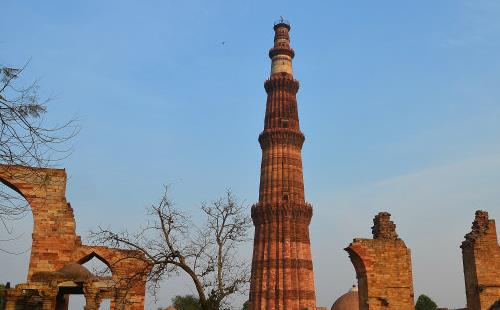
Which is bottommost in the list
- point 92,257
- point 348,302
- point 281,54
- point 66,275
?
point 66,275

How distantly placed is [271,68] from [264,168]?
570 cm

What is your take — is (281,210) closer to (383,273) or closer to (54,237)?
(383,273)

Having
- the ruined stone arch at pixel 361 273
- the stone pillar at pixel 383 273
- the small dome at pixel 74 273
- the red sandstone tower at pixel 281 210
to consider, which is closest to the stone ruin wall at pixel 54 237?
the small dome at pixel 74 273

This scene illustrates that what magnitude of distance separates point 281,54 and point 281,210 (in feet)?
28.3

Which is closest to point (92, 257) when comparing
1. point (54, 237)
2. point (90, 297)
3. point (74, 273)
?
point (54, 237)

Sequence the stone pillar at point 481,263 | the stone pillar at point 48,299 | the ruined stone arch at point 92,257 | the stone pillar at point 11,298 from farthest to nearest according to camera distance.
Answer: the ruined stone arch at point 92,257 < the stone pillar at point 481,263 < the stone pillar at point 11,298 < the stone pillar at point 48,299

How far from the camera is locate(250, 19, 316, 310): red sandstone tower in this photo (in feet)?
76.9

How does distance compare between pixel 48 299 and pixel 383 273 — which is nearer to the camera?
pixel 48 299

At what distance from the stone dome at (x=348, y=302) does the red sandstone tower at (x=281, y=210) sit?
1490 millimetres

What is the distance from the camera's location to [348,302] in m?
24.1

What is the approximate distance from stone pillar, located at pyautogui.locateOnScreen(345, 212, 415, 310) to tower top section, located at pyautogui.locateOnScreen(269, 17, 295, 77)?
16.4m

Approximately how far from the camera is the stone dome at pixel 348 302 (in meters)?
23.7

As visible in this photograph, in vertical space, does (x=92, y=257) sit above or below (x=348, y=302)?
above

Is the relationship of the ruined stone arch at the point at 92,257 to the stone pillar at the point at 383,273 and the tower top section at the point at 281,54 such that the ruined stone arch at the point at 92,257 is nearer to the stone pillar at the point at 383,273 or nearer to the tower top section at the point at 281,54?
the stone pillar at the point at 383,273
